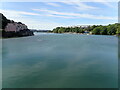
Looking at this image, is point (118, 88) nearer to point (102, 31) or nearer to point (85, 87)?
point (85, 87)

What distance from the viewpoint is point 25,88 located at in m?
5.17

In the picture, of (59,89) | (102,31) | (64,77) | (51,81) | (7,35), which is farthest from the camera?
(102,31)

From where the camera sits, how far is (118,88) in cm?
525

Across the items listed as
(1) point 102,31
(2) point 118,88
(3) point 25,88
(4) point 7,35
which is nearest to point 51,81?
(3) point 25,88

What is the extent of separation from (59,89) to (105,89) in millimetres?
2005

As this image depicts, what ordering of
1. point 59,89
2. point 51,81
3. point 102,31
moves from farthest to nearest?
point 102,31, point 51,81, point 59,89

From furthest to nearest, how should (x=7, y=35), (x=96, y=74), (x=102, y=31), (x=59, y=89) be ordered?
(x=102, y=31)
(x=7, y=35)
(x=96, y=74)
(x=59, y=89)

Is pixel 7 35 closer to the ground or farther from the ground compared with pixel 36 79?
farther from the ground

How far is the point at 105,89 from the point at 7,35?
36.0m

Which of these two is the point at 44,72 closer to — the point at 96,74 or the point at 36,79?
the point at 36,79

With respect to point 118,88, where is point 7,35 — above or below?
above

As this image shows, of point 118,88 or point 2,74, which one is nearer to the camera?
point 118,88

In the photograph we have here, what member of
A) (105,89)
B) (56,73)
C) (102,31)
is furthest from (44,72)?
(102,31)

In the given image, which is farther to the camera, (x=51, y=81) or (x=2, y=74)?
(x=2, y=74)
